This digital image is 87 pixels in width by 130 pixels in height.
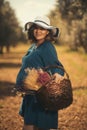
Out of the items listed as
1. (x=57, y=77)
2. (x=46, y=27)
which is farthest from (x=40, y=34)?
(x=57, y=77)

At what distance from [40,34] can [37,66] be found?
56cm

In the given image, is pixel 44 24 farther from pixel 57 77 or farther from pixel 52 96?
pixel 52 96

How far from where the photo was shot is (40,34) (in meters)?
5.26

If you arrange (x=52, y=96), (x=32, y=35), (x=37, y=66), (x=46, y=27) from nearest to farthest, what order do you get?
(x=52, y=96) → (x=37, y=66) → (x=46, y=27) → (x=32, y=35)

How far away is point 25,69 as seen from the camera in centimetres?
502

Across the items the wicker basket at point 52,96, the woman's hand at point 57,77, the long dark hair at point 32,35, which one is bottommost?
the wicker basket at point 52,96

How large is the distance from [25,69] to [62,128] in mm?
4020

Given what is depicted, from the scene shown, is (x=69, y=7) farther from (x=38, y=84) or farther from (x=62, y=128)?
Result: (x=38, y=84)

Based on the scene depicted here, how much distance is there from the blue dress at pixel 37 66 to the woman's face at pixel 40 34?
11 cm

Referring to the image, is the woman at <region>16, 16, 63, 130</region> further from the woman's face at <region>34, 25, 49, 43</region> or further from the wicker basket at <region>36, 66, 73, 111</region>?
the wicker basket at <region>36, 66, 73, 111</region>

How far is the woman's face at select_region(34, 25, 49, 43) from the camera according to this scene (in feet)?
17.2

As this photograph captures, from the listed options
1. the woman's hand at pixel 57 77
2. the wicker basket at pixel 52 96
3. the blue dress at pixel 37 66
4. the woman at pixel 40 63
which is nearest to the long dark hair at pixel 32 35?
the woman at pixel 40 63

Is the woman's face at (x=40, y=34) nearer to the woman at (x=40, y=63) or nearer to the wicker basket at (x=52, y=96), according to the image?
the woman at (x=40, y=63)

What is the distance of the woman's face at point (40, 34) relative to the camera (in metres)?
5.24
